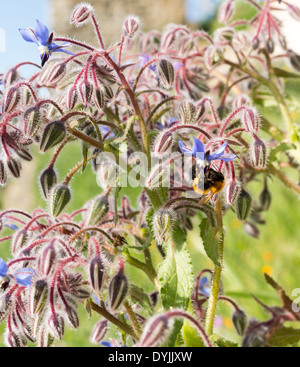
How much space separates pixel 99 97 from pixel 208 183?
0.84 ft

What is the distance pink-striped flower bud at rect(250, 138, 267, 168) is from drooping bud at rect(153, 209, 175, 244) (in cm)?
22

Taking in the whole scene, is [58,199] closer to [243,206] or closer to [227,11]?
[243,206]

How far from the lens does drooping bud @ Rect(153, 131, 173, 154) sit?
41.0 inches

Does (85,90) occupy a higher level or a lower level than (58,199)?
higher

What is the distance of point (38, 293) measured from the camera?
0.94m

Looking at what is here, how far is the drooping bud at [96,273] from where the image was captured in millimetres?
962

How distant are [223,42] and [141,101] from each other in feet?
1.17

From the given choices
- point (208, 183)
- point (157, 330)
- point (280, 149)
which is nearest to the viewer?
point (157, 330)

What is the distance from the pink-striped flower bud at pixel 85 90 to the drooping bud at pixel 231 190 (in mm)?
307

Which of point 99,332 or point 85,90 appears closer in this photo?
point 85,90

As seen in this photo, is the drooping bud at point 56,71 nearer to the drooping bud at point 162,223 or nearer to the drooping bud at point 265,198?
the drooping bud at point 162,223

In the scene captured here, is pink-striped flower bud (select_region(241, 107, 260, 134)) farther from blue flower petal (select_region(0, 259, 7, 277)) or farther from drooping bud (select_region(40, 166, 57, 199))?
blue flower petal (select_region(0, 259, 7, 277))

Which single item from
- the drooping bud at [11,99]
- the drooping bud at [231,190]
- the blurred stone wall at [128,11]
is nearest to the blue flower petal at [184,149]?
the drooping bud at [231,190]

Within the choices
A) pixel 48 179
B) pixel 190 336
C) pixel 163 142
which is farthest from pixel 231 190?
pixel 48 179
